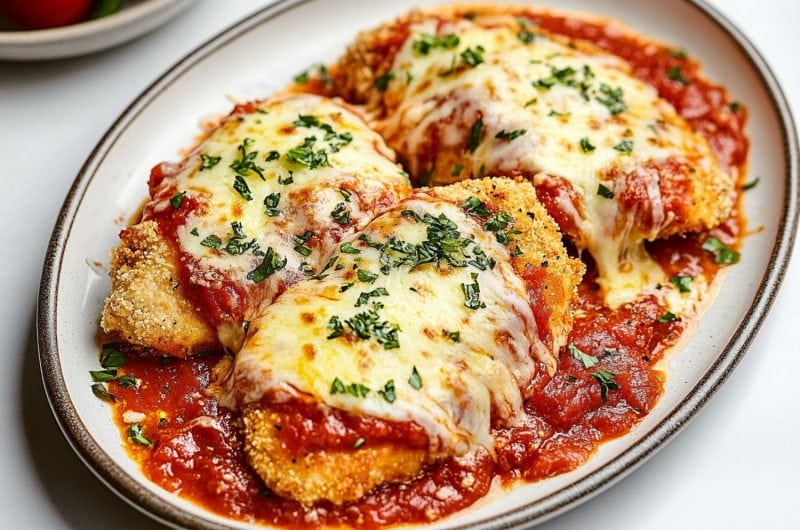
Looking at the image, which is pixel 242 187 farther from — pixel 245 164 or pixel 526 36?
pixel 526 36

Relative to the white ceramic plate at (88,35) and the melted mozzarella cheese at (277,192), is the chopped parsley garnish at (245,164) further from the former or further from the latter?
the white ceramic plate at (88,35)

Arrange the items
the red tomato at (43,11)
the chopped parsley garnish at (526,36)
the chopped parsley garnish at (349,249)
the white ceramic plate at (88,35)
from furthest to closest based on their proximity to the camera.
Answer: the red tomato at (43,11)
the white ceramic plate at (88,35)
the chopped parsley garnish at (526,36)
the chopped parsley garnish at (349,249)

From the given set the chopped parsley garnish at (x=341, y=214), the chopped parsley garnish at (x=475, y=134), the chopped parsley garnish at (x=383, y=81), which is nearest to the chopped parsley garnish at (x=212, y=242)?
the chopped parsley garnish at (x=341, y=214)

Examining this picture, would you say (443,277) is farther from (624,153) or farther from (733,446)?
(733,446)

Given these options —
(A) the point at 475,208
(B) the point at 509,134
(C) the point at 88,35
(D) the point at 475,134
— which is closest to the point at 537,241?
(A) the point at 475,208

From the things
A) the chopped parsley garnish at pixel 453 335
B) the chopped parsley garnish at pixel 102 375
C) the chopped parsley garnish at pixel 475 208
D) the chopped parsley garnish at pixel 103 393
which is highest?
the chopped parsley garnish at pixel 475 208

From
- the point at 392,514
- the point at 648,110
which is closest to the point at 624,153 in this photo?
the point at 648,110

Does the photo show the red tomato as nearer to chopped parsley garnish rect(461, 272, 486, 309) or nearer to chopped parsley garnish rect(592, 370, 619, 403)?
chopped parsley garnish rect(461, 272, 486, 309)
